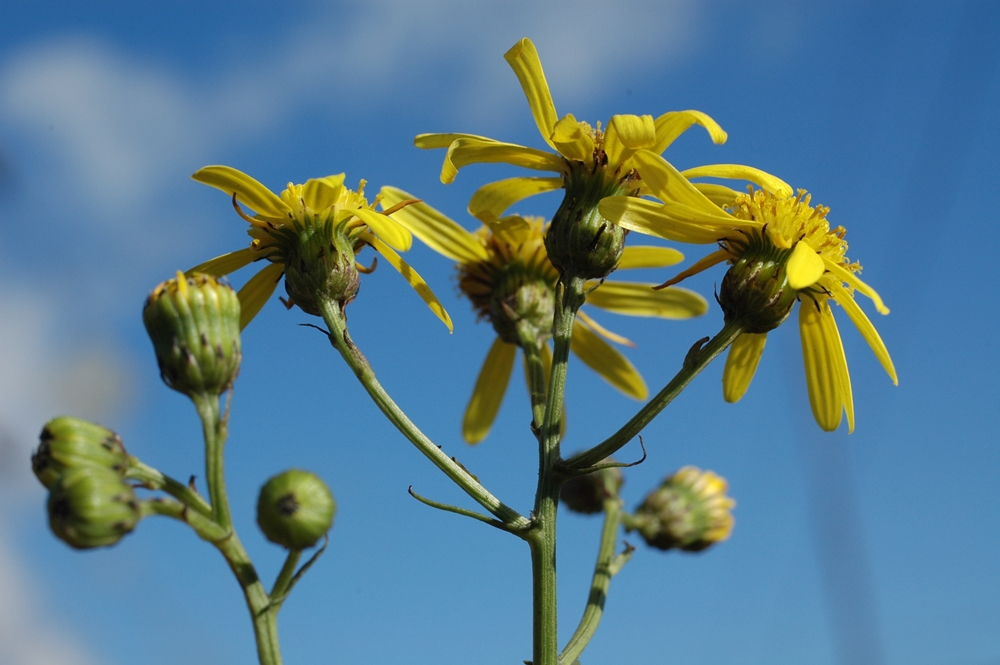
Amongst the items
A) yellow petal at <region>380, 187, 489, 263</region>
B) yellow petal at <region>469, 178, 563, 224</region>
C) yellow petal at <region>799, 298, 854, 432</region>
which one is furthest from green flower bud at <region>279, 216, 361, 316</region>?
yellow petal at <region>799, 298, 854, 432</region>

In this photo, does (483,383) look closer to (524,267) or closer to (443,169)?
(524,267)

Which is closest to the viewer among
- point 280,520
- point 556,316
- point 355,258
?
point 280,520

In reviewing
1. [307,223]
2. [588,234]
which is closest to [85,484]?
[307,223]

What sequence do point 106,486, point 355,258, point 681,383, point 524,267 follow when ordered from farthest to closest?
point 524,267, point 355,258, point 681,383, point 106,486

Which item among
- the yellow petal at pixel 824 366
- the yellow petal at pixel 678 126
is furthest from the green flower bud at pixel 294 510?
the yellow petal at pixel 824 366

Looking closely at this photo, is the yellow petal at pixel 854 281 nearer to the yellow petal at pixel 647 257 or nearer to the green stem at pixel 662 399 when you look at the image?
the green stem at pixel 662 399

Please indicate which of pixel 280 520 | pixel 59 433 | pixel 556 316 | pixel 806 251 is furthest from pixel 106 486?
pixel 806 251

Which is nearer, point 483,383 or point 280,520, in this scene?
point 280,520

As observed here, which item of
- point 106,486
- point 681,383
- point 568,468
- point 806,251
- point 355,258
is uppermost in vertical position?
point 806,251
